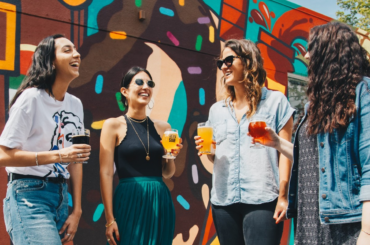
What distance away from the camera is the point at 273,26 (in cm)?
586

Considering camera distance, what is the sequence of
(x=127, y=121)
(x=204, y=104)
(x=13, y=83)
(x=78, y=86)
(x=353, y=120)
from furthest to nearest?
(x=204, y=104) < (x=78, y=86) < (x=13, y=83) < (x=127, y=121) < (x=353, y=120)

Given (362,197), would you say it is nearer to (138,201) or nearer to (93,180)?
(138,201)

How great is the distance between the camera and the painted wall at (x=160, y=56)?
145 inches

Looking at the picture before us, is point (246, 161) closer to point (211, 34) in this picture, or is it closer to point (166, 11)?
point (166, 11)

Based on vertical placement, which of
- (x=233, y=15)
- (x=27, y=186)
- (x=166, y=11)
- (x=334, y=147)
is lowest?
(x=27, y=186)

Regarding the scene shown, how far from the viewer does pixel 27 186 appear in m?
2.16

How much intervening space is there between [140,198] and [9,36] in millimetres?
2299

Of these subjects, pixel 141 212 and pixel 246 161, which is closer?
pixel 246 161

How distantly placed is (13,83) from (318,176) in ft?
10.2

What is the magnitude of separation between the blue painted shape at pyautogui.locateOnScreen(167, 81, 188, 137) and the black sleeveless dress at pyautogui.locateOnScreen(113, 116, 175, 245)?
1.79 meters

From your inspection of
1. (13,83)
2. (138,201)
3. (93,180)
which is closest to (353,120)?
(138,201)

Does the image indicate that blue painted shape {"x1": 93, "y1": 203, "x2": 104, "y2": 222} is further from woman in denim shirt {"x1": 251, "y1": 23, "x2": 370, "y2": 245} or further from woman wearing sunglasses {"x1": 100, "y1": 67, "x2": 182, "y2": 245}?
woman in denim shirt {"x1": 251, "y1": 23, "x2": 370, "y2": 245}

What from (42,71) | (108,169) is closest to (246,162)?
(108,169)

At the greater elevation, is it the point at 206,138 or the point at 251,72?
the point at 251,72
